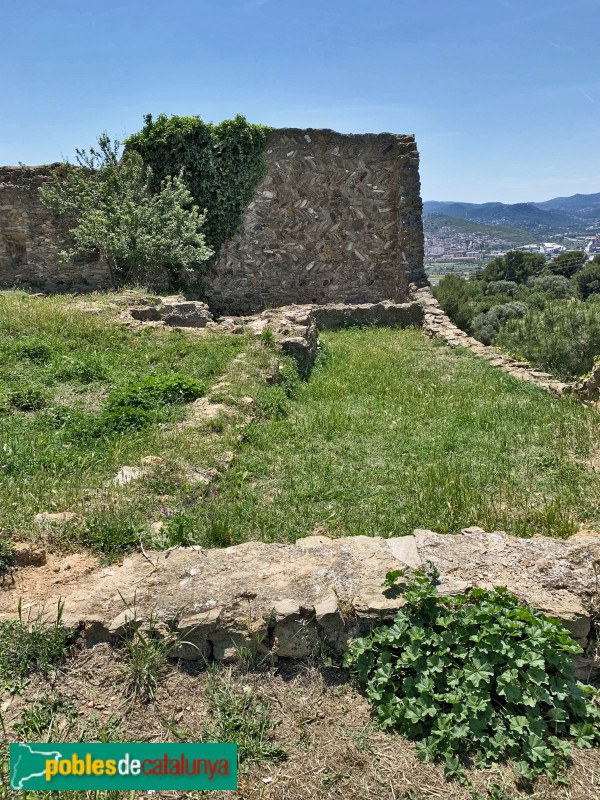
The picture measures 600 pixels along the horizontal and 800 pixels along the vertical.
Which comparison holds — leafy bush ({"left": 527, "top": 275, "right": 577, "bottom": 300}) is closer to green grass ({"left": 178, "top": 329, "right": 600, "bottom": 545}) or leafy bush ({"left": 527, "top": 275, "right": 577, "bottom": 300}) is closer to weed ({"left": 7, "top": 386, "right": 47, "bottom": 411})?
green grass ({"left": 178, "top": 329, "right": 600, "bottom": 545})

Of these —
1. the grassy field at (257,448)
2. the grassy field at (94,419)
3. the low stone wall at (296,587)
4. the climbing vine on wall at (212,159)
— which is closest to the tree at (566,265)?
the climbing vine on wall at (212,159)

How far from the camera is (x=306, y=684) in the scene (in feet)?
10.4

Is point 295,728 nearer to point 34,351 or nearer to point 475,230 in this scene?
point 34,351

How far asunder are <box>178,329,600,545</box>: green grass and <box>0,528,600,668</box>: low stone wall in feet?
2.05

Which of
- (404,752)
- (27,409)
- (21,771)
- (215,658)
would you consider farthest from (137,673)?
(27,409)

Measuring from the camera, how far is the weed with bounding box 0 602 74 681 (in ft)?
10.2

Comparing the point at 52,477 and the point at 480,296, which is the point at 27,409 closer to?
the point at 52,477

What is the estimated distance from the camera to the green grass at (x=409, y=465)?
15.1ft

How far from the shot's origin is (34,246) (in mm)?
14656

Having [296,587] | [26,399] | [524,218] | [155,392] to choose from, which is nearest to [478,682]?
[296,587]

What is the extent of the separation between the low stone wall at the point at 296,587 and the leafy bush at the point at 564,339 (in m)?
17.5

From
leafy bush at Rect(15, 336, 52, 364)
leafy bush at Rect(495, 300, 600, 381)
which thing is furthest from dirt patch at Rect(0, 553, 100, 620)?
leafy bush at Rect(495, 300, 600, 381)

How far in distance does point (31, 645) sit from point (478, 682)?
227cm

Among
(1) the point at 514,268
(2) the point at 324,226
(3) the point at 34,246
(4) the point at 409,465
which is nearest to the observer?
(4) the point at 409,465
